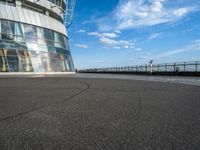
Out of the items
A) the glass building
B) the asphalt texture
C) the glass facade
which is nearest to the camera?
the asphalt texture

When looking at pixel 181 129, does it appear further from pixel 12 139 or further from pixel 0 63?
pixel 0 63

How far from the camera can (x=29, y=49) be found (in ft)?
77.6

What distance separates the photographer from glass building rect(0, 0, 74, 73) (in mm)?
21578

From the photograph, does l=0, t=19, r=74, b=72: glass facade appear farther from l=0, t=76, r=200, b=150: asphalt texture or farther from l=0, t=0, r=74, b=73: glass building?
l=0, t=76, r=200, b=150: asphalt texture

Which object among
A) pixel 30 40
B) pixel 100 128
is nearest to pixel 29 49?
pixel 30 40

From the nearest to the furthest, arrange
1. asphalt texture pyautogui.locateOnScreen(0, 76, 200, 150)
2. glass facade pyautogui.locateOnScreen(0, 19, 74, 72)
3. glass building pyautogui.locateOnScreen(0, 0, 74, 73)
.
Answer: asphalt texture pyautogui.locateOnScreen(0, 76, 200, 150) < glass facade pyautogui.locateOnScreen(0, 19, 74, 72) < glass building pyautogui.locateOnScreen(0, 0, 74, 73)

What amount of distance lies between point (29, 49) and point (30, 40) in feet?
4.99

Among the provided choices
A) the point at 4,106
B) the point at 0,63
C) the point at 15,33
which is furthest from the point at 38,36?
the point at 4,106

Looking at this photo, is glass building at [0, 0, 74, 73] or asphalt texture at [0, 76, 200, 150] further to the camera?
glass building at [0, 0, 74, 73]

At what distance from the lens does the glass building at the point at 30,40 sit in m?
21.6

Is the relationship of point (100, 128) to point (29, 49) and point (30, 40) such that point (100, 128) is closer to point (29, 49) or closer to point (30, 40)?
point (29, 49)

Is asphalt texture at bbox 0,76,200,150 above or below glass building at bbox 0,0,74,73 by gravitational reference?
below

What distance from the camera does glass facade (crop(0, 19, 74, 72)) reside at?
21219 mm

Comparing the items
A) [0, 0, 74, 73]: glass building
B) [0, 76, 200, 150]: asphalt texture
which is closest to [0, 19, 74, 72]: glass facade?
[0, 0, 74, 73]: glass building
